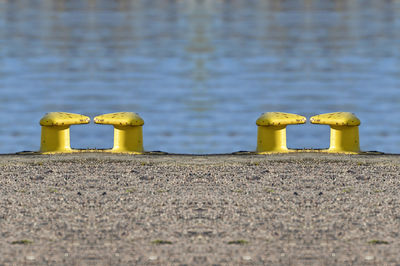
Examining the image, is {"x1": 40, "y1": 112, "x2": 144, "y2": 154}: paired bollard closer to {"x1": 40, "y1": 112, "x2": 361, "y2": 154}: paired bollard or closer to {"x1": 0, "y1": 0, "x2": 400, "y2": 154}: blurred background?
{"x1": 40, "y1": 112, "x2": 361, "y2": 154}: paired bollard

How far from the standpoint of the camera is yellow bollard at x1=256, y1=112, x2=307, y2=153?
1295cm

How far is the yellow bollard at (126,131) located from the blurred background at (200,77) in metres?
7.62

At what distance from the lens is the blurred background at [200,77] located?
24078 mm

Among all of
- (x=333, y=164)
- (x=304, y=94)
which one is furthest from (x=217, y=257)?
(x=304, y=94)

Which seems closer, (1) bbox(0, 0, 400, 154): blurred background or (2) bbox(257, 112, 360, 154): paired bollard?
(2) bbox(257, 112, 360, 154): paired bollard

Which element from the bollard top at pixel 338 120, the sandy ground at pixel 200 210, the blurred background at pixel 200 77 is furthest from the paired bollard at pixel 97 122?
the blurred background at pixel 200 77

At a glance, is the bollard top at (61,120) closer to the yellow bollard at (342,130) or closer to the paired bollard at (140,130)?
the paired bollard at (140,130)

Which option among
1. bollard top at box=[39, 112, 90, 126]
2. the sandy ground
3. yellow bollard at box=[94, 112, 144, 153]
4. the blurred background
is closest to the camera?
the sandy ground

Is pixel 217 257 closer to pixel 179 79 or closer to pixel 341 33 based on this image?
pixel 179 79

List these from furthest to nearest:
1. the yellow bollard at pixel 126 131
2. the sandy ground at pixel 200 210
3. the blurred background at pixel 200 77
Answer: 1. the blurred background at pixel 200 77
2. the yellow bollard at pixel 126 131
3. the sandy ground at pixel 200 210

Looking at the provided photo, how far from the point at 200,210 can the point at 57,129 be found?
4459 millimetres

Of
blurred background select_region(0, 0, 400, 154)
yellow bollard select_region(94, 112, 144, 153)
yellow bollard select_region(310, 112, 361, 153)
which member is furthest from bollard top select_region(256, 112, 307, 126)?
blurred background select_region(0, 0, 400, 154)

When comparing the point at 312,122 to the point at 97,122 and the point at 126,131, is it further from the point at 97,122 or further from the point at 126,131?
the point at 97,122

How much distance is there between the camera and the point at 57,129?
13172mm
